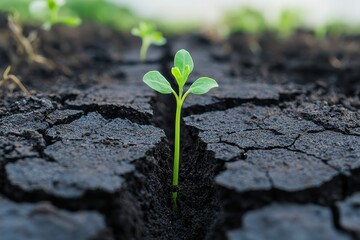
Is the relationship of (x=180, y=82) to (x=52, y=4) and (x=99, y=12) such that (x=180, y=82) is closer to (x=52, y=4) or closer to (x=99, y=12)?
(x=52, y=4)

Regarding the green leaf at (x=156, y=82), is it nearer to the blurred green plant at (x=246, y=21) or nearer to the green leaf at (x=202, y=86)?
the green leaf at (x=202, y=86)

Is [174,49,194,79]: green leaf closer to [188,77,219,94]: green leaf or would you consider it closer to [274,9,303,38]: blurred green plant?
[188,77,219,94]: green leaf

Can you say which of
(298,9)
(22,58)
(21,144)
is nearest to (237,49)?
(298,9)

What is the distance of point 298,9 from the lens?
15.4 ft

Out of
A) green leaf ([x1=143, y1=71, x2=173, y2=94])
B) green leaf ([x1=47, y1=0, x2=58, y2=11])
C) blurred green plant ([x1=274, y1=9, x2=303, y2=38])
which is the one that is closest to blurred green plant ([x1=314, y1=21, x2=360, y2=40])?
blurred green plant ([x1=274, y1=9, x2=303, y2=38])

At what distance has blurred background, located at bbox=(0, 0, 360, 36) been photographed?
4.85 m

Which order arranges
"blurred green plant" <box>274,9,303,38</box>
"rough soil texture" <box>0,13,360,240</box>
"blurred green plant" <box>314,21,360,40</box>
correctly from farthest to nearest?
1. "blurred green plant" <box>314,21,360,40</box>
2. "blurred green plant" <box>274,9,303,38</box>
3. "rough soil texture" <box>0,13,360,240</box>

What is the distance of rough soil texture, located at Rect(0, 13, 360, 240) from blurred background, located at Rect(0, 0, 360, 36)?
1688 mm

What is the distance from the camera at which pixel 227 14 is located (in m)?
5.80

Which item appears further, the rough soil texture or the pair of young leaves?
the pair of young leaves

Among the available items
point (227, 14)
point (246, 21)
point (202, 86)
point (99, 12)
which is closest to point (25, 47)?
point (202, 86)

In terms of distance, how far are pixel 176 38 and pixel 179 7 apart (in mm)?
2628

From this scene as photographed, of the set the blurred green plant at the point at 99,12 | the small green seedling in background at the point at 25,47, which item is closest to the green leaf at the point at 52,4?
the small green seedling in background at the point at 25,47

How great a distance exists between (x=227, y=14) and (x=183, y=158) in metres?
3.92
